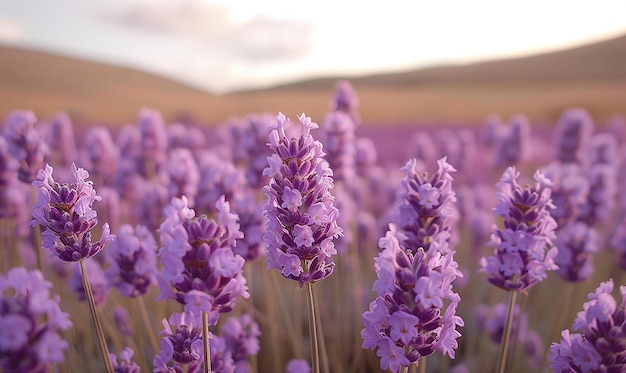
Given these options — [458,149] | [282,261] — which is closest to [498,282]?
[282,261]

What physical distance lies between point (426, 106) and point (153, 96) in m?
7.25

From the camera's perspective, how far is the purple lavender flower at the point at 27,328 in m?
1.02

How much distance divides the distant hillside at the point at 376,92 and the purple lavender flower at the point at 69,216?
224 inches

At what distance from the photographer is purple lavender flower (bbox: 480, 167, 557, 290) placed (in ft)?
4.76

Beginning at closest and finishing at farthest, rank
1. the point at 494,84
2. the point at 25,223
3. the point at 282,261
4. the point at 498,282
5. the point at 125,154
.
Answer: the point at 282,261
the point at 498,282
the point at 25,223
the point at 125,154
the point at 494,84

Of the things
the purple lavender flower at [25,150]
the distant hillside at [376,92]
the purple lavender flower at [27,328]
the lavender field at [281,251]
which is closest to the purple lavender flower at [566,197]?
the lavender field at [281,251]

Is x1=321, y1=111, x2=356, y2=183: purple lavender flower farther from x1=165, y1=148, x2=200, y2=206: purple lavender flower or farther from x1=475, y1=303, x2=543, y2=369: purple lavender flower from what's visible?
x1=475, y1=303, x2=543, y2=369: purple lavender flower

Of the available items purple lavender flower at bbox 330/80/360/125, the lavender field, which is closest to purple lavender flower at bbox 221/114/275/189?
the lavender field

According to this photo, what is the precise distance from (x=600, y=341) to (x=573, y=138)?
245 cm

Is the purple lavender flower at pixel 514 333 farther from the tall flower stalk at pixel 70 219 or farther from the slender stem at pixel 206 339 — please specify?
the tall flower stalk at pixel 70 219

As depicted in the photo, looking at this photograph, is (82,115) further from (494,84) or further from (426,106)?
(494,84)

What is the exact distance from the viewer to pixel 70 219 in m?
1.33

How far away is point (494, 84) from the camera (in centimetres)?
1738

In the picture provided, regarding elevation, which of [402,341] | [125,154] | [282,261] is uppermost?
[125,154]
